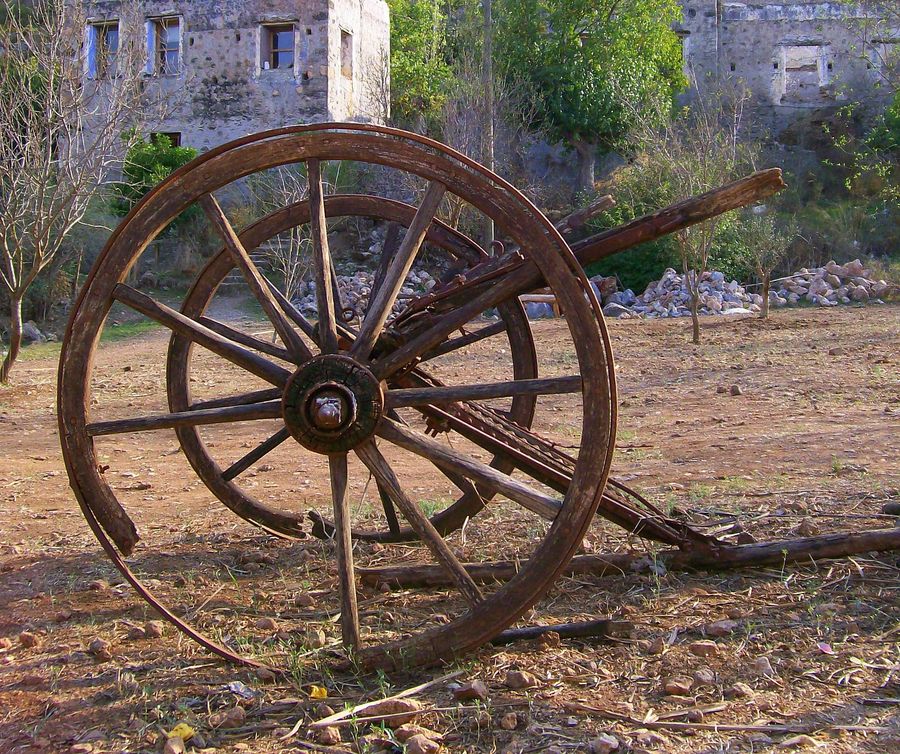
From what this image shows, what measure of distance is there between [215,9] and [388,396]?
21657mm

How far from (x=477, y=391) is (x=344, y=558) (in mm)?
747

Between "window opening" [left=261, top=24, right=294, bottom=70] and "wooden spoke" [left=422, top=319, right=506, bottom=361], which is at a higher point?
"window opening" [left=261, top=24, right=294, bottom=70]

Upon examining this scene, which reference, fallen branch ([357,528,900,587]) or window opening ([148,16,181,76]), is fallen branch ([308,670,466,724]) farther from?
window opening ([148,16,181,76])

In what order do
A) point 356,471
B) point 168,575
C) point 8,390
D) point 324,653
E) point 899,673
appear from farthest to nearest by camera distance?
point 8,390
point 356,471
point 168,575
point 324,653
point 899,673

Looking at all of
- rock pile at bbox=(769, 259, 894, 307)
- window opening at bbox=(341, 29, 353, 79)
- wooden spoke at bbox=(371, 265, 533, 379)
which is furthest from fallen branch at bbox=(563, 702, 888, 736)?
window opening at bbox=(341, 29, 353, 79)

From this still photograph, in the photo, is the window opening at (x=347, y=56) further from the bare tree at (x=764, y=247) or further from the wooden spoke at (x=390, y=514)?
the wooden spoke at (x=390, y=514)

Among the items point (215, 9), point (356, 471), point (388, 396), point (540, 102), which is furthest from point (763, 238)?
point (388, 396)

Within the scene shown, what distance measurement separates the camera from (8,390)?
10.8 meters

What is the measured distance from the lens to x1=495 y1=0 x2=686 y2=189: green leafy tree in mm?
23469

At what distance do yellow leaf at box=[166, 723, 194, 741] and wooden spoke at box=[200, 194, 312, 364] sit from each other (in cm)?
128

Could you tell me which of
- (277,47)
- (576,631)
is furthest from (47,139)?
(277,47)

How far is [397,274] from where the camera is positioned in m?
3.38

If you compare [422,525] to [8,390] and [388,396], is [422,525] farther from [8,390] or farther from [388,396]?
[8,390]

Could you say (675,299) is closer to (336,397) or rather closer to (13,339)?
(13,339)
